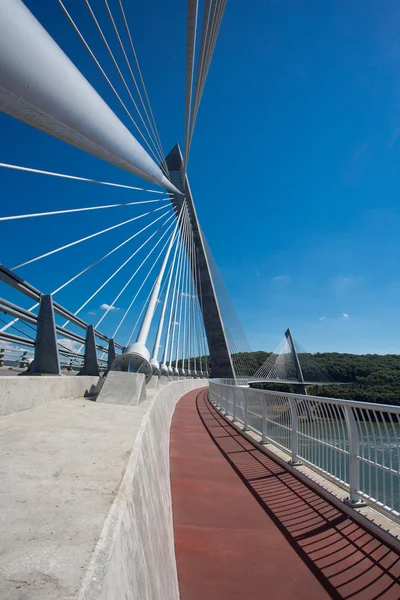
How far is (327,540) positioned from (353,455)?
1118 millimetres

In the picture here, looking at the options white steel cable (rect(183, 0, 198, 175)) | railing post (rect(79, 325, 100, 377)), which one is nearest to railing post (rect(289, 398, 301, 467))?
railing post (rect(79, 325, 100, 377))

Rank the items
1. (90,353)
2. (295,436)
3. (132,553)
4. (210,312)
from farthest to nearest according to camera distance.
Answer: (210,312), (90,353), (295,436), (132,553)

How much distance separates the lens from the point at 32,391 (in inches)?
187

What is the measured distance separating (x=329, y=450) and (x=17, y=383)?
402 centimetres

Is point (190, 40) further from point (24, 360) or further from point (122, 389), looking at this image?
point (24, 360)

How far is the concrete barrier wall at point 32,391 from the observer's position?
13.5ft

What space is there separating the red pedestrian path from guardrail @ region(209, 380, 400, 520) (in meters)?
0.39

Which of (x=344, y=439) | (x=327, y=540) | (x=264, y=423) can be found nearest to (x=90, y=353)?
(x=264, y=423)

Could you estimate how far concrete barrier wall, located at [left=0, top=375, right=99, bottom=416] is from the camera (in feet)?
13.5

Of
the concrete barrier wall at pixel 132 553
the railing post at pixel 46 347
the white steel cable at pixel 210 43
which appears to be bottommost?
the concrete barrier wall at pixel 132 553

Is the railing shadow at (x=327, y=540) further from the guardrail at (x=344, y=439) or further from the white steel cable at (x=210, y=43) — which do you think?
the white steel cable at (x=210, y=43)

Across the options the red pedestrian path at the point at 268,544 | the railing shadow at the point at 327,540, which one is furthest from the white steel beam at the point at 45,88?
the railing shadow at the point at 327,540

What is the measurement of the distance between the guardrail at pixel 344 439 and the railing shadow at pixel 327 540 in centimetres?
37

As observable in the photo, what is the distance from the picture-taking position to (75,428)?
3826 mm
